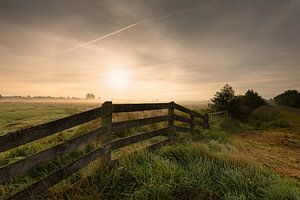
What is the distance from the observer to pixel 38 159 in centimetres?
329

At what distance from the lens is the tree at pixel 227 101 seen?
81.0ft

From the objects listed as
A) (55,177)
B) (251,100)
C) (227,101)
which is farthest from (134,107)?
(251,100)

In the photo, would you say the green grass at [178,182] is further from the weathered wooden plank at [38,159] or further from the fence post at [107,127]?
the weathered wooden plank at [38,159]

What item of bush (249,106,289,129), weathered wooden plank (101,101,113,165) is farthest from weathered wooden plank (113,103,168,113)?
bush (249,106,289,129)

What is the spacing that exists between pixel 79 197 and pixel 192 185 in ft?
6.33

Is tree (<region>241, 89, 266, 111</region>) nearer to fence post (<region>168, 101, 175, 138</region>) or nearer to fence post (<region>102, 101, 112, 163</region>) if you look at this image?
fence post (<region>168, 101, 175, 138</region>)

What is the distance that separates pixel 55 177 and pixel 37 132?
83 cm

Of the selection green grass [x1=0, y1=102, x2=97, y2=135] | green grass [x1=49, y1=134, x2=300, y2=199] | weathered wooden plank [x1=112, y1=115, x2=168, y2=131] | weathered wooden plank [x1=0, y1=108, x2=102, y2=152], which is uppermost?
weathered wooden plank [x1=0, y1=108, x2=102, y2=152]

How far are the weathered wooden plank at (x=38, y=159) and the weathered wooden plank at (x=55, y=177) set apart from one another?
0.29m

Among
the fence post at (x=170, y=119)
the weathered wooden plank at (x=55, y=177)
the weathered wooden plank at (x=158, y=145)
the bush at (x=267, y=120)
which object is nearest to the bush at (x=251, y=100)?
the bush at (x=267, y=120)

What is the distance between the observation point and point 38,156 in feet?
10.8

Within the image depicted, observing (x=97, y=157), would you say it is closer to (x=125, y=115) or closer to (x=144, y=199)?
(x=144, y=199)

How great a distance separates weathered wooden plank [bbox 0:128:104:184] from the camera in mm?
2859

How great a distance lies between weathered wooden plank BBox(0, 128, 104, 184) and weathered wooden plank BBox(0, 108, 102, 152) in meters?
0.25
